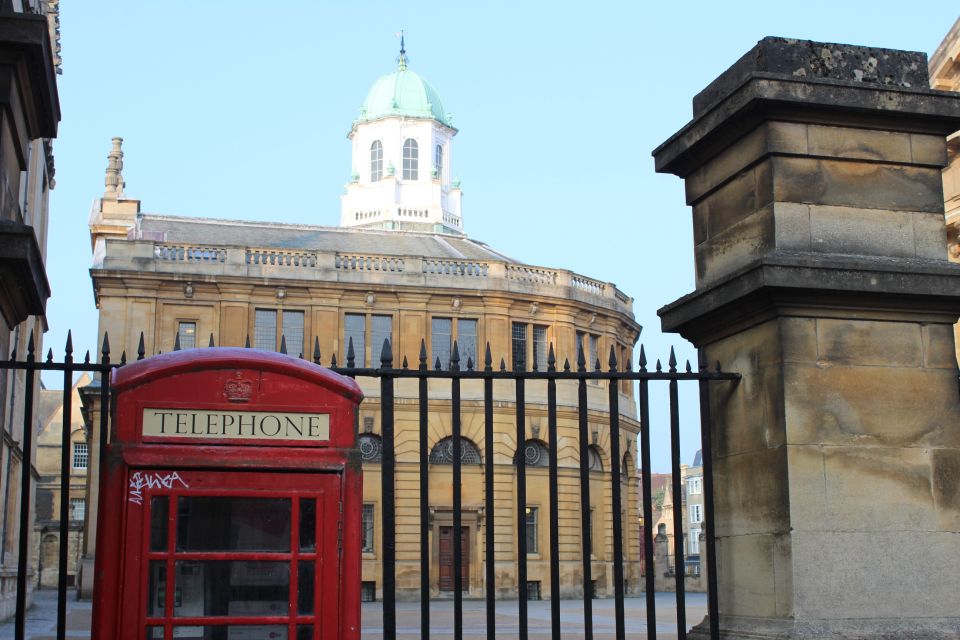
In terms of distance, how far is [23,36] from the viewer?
6035mm

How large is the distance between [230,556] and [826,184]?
402cm

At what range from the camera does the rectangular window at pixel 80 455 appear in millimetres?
65188

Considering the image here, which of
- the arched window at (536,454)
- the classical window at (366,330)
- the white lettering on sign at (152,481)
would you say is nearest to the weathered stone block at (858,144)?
the white lettering on sign at (152,481)

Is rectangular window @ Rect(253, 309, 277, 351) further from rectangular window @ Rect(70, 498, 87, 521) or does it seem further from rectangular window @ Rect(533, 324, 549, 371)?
rectangular window @ Rect(70, 498, 87, 521)

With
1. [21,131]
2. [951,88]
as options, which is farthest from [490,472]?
[951,88]

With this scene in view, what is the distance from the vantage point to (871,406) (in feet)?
23.2

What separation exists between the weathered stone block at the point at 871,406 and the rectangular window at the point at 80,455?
61.9 meters

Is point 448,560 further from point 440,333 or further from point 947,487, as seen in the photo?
point 947,487

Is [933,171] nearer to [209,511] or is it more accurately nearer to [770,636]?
[770,636]

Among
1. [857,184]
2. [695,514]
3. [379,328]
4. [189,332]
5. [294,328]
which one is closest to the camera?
[857,184]

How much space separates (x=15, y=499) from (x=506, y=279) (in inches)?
800

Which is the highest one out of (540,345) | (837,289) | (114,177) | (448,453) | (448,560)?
(114,177)

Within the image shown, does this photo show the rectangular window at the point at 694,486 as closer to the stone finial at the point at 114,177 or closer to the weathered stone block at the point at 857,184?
the stone finial at the point at 114,177

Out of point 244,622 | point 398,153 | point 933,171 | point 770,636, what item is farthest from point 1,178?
point 398,153
